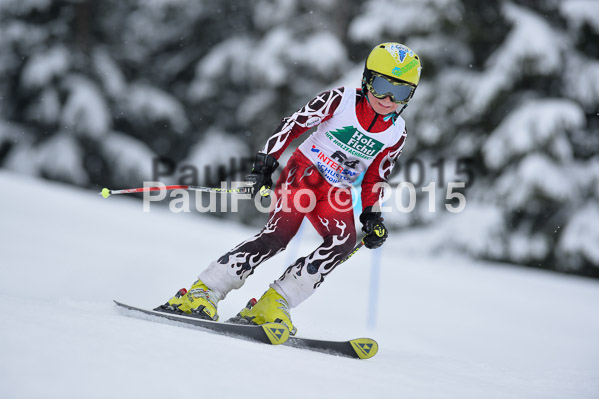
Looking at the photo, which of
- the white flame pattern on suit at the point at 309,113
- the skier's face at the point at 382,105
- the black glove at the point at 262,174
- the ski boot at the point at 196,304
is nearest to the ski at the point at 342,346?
the ski boot at the point at 196,304

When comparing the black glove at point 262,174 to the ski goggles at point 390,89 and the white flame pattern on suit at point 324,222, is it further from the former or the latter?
the ski goggles at point 390,89

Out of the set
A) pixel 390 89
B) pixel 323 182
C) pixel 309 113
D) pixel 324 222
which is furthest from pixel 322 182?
pixel 390 89

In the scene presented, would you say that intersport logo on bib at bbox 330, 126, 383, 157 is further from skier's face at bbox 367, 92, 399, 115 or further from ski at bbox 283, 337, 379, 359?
ski at bbox 283, 337, 379, 359

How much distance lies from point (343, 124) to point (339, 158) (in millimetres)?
198

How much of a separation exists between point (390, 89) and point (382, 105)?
4.3 inches

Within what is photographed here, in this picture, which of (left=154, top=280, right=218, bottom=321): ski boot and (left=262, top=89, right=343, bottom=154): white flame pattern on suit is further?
(left=262, top=89, right=343, bottom=154): white flame pattern on suit

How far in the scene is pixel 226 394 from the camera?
1.87 meters

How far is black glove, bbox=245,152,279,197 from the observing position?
3.16m

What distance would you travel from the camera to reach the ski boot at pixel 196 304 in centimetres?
302

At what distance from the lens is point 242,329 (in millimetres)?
2859

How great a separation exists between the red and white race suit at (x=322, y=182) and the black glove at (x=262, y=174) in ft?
0.28

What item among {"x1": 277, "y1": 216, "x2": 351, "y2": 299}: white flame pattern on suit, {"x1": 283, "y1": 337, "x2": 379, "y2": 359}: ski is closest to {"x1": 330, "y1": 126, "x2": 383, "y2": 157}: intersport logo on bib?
{"x1": 277, "y1": 216, "x2": 351, "y2": 299}: white flame pattern on suit

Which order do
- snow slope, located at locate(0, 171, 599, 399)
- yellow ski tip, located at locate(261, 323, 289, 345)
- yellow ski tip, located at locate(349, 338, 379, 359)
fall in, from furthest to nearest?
yellow ski tip, located at locate(349, 338, 379, 359)
yellow ski tip, located at locate(261, 323, 289, 345)
snow slope, located at locate(0, 171, 599, 399)

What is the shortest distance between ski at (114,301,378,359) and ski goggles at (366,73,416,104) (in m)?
1.32
